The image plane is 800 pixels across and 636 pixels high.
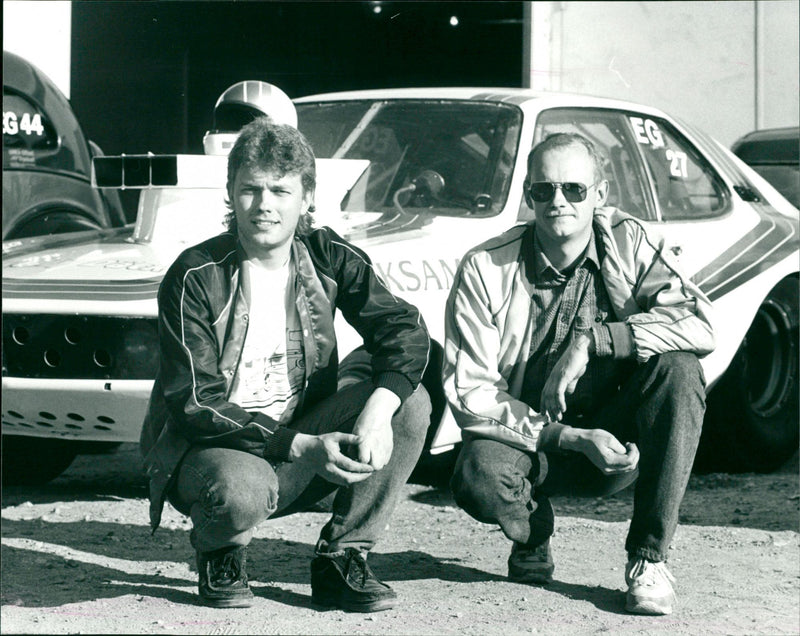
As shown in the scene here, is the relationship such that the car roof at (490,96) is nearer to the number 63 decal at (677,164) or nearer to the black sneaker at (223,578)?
the number 63 decal at (677,164)

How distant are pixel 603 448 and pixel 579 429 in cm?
11

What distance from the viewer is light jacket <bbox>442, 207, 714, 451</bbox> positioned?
355 centimetres

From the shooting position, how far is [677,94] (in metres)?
8.09

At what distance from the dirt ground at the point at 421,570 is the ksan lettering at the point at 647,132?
1452mm

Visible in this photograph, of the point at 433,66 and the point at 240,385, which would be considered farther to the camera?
the point at 433,66

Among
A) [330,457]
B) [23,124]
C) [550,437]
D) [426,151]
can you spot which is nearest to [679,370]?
[550,437]

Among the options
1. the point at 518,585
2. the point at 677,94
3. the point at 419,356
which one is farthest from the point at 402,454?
the point at 677,94

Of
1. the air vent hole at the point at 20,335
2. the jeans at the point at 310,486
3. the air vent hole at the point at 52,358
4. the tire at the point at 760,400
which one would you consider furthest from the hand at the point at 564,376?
the tire at the point at 760,400

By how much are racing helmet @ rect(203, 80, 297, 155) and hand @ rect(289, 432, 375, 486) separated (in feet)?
5.80

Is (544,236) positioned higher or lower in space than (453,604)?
higher

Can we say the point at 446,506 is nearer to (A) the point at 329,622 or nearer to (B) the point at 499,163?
(B) the point at 499,163

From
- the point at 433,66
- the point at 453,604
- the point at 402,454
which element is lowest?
the point at 453,604

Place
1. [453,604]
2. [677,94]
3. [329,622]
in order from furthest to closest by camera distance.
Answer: [677,94] < [453,604] < [329,622]

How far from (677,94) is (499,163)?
3.39 meters
